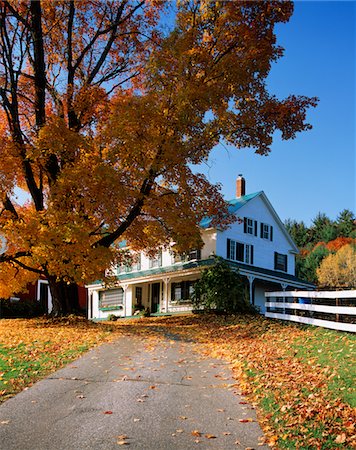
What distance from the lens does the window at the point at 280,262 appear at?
34.4m

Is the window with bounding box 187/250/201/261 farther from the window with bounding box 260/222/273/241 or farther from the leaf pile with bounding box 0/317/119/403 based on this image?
the leaf pile with bounding box 0/317/119/403

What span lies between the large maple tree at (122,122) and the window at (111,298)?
17155 mm

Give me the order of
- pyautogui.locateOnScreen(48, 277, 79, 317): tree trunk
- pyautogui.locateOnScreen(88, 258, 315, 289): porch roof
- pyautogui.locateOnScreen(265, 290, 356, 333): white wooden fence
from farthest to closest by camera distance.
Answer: pyautogui.locateOnScreen(88, 258, 315, 289): porch roof → pyautogui.locateOnScreen(48, 277, 79, 317): tree trunk → pyautogui.locateOnScreen(265, 290, 356, 333): white wooden fence

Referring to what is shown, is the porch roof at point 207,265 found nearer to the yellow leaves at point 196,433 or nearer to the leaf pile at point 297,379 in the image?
the leaf pile at point 297,379

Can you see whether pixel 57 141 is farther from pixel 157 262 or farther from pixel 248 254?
pixel 157 262

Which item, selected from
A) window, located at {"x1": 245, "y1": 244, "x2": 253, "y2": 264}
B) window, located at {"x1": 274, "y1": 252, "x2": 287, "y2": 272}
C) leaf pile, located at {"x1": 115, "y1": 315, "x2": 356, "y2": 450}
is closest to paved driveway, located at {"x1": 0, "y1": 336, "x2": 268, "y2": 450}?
leaf pile, located at {"x1": 115, "y1": 315, "x2": 356, "y2": 450}

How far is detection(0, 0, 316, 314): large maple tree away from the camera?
17.9 meters

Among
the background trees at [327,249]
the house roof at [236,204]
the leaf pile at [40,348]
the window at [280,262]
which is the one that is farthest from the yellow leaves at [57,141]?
the background trees at [327,249]

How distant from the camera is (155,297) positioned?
118 feet

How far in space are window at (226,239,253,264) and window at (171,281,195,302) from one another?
3.10m

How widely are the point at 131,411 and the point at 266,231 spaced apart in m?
27.9

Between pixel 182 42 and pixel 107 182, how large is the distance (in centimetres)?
598

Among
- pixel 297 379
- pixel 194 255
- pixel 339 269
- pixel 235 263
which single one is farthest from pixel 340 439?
pixel 339 269

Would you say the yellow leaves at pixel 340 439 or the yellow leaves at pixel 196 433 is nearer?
the yellow leaves at pixel 340 439
